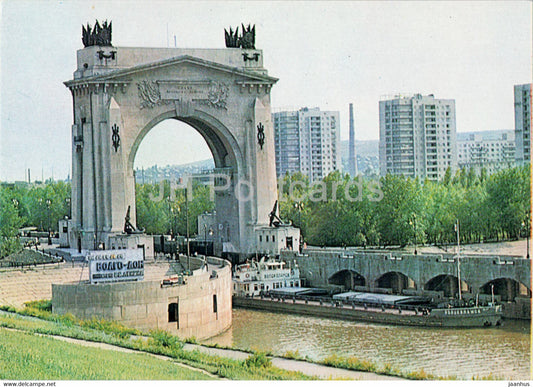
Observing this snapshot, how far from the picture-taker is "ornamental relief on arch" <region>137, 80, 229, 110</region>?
81625 millimetres

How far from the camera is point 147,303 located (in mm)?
55656

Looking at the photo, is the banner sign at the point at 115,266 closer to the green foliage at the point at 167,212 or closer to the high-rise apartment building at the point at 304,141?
the green foliage at the point at 167,212

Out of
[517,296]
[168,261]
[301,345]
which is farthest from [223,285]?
[517,296]

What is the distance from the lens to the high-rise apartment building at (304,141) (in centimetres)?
16562

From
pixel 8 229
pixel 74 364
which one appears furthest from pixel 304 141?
pixel 74 364

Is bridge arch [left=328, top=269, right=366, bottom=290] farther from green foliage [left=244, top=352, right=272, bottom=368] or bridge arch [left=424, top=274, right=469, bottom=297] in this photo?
green foliage [left=244, top=352, right=272, bottom=368]

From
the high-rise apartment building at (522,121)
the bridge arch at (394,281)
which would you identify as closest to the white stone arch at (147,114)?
the bridge arch at (394,281)

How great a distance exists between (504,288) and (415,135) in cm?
8643

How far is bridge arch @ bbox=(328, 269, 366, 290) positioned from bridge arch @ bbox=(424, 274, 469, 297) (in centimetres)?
719

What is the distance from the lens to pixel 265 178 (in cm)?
8669

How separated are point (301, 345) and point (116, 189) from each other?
95.5ft

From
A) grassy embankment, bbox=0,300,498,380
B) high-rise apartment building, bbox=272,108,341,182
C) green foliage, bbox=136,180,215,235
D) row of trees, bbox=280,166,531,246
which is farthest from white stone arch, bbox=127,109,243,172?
high-rise apartment building, bbox=272,108,341,182

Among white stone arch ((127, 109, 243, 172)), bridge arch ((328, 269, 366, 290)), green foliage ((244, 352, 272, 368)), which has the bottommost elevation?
green foliage ((244, 352, 272, 368))

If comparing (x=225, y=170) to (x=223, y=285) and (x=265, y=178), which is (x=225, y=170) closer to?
(x=265, y=178)
